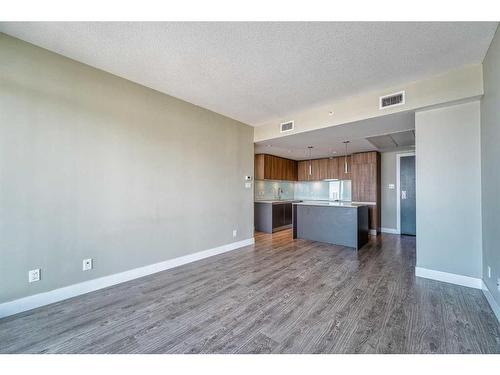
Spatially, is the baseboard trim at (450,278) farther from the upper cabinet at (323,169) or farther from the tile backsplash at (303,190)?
the tile backsplash at (303,190)

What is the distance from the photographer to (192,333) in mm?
1795

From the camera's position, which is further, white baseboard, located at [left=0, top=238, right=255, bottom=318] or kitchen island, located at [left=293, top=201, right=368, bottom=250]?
kitchen island, located at [left=293, top=201, right=368, bottom=250]

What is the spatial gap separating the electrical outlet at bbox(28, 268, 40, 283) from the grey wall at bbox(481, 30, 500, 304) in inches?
177

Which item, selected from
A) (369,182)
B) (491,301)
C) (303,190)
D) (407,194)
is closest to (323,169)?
(303,190)

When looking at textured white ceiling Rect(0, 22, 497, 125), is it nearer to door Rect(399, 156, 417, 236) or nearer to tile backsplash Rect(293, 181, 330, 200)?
door Rect(399, 156, 417, 236)

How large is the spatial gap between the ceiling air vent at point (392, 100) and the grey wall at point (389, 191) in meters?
3.53

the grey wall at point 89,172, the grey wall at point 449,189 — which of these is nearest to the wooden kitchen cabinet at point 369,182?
the grey wall at point 449,189

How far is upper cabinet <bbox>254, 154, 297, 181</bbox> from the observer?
6.43 meters

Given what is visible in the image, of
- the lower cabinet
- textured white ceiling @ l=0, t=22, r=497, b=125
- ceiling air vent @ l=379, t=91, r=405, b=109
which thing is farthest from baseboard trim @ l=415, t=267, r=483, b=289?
the lower cabinet

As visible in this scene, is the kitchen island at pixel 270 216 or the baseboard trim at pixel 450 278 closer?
the baseboard trim at pixel 450 278

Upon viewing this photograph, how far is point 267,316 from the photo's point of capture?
2045mm

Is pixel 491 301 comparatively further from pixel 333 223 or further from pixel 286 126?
pixel 286 126

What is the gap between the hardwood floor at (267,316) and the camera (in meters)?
1.65

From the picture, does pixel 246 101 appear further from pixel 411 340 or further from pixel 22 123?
pixel 411 340
